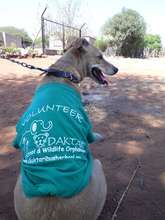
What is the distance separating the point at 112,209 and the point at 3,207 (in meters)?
1.07

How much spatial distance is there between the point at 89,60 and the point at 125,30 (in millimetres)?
25985

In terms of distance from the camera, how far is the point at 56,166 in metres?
2.05

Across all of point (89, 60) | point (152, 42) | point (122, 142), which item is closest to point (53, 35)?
point (122, 142)

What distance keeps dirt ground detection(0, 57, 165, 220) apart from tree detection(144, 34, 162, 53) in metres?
25.2

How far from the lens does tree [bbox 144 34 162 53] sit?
33.5 m

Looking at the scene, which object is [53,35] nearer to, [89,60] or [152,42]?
[89,60]

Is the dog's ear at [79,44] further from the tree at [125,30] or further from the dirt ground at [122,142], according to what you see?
the tree at [125,30]

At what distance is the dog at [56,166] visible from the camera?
197cm

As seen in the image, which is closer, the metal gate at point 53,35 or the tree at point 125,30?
the metal gate at point 53,35

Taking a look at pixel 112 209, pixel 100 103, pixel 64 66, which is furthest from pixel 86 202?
pixel 100 103

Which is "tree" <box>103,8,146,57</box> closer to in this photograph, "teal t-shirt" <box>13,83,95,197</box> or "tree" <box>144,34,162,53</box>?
"tree" <box>144,34,162,53</box>

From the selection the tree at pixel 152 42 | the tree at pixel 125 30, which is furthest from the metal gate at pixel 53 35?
the tree at pixel 152 42

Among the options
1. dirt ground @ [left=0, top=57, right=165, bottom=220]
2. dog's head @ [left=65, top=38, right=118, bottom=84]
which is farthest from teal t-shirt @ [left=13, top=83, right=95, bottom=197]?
dog's head @ [left=65, top=38, right=118, bottom=84]

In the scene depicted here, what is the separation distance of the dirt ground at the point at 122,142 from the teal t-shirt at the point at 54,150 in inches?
45.5
